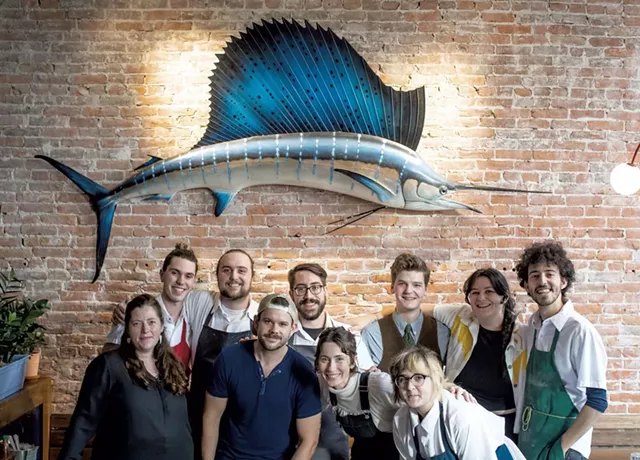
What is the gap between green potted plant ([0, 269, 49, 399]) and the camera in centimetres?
331

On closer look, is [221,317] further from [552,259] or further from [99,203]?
[552,259]

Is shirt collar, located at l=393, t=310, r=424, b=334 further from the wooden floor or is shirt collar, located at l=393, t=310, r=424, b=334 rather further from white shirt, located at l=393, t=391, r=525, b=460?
the wooden floor

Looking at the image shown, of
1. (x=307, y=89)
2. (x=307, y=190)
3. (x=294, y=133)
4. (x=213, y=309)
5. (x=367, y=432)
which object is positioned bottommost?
(x=367, y=432)

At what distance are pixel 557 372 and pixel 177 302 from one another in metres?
1.83

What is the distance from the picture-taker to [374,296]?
3.83 m

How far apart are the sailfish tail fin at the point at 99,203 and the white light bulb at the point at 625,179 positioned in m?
2.93

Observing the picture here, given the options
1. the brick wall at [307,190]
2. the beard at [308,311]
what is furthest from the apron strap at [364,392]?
the brick wall at [307,190]

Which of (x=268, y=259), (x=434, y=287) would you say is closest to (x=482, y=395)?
(x=434, y=287)

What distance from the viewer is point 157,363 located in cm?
264

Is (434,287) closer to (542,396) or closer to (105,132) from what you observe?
(542,396)

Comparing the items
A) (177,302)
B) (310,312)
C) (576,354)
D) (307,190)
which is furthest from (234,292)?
(576,354)

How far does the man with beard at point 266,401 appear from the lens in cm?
Answer: 263

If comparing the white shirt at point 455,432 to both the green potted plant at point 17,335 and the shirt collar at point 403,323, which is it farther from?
the green potted plant at point 17,335

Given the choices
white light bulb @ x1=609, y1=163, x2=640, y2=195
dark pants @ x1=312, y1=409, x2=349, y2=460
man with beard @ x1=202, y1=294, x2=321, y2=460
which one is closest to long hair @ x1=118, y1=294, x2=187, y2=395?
man with beard @ x1=202, y1=294, x2=321, y2=460
